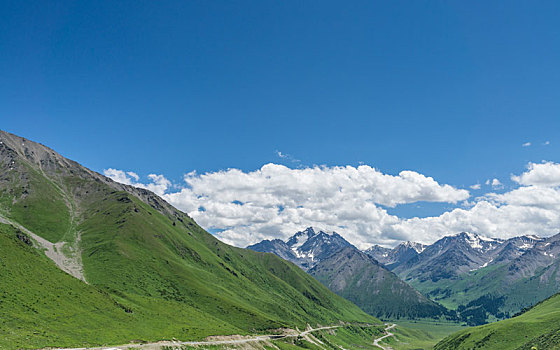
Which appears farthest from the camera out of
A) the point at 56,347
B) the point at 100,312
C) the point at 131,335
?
the point at 100,312

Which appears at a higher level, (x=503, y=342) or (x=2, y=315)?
(x=2, y=315)

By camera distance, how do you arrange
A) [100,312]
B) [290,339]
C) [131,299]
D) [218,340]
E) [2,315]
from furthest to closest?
[290,339]
[131,299]
[218,340]
[100,312]
[2,315]

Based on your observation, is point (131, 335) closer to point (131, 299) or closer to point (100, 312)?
point (100, 312)

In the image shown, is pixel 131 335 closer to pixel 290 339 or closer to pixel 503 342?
pixel 290 339

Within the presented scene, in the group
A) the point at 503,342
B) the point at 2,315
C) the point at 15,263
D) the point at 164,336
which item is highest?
the point at 15,263

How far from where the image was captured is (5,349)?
78.8 metres

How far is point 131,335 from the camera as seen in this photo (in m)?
122

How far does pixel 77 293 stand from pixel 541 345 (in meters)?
180

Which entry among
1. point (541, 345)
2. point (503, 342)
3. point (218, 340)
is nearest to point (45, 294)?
point (218, 340)

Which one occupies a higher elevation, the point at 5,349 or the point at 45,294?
the point at 45,294

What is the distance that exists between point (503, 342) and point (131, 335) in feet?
593

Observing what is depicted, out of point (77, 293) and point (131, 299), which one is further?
point (131, 299)

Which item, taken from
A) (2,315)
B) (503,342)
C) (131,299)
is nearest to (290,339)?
(131,299)

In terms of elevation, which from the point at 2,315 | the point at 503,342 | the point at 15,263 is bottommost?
the point at 503,342
